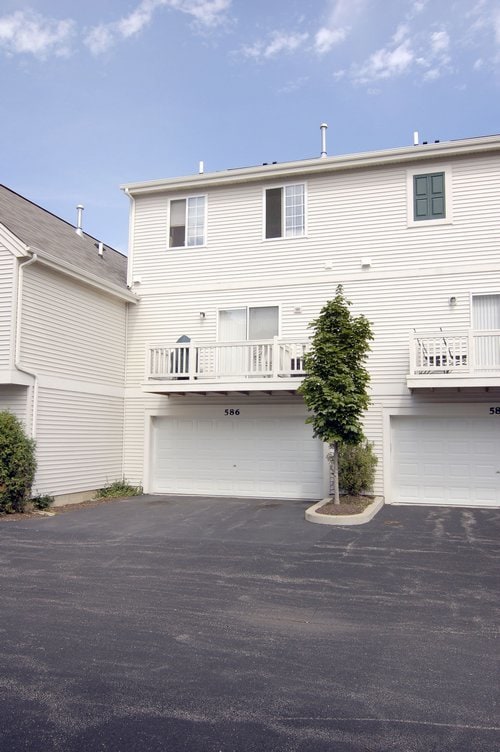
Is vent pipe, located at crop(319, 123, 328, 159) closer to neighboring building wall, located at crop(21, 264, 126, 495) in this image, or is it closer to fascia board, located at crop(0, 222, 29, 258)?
neighboring building wall, located at crop(21, 264, 126, 495)

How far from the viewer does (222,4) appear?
15016 millimetres

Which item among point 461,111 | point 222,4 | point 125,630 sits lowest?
point 125,630

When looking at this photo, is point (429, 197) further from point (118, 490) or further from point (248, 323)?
point (118, 490)

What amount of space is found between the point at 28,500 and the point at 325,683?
29.4 ft

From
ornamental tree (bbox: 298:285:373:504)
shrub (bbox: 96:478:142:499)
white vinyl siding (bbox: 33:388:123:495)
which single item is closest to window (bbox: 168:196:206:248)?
white vinyl siding (bbox: 33:388:123:495)

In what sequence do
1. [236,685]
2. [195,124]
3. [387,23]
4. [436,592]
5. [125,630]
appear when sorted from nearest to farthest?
1. [236,685]
2. [125,630]
3. [436,592]
4. [387,23]
5. [195,124]

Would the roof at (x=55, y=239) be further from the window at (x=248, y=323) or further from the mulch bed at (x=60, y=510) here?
the mulch bed at (x=60, y=510)

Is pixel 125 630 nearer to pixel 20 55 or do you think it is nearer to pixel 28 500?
pixel 28 500

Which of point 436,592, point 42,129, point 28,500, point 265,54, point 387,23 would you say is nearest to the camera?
point 436,592

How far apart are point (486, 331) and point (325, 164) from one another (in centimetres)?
565

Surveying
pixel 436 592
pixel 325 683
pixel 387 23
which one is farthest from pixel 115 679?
pixel 387 23

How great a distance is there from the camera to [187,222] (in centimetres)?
1506

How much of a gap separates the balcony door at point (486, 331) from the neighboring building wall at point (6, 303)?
925 cm

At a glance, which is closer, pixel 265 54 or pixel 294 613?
pixel 294 613
